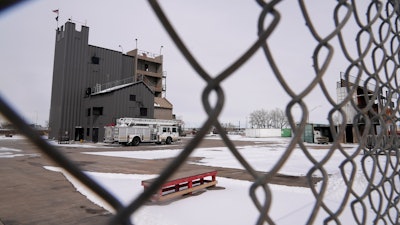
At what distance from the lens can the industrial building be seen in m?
29.6

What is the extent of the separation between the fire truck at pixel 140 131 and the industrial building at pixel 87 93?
195 inches

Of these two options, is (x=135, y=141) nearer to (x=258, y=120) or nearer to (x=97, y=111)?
(x=97, y=111)

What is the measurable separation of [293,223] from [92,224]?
2.87m

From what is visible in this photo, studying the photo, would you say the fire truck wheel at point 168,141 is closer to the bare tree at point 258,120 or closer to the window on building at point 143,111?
the window on building at point 143,111

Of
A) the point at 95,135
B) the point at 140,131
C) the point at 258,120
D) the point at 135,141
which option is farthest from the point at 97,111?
the point at 258,120

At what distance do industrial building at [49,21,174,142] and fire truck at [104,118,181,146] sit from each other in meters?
4.96

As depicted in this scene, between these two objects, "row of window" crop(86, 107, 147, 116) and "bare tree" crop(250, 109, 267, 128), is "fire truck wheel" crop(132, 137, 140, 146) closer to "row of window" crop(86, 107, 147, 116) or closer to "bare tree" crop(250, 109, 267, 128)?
"row of window" crop(86, 107, 147, 116)

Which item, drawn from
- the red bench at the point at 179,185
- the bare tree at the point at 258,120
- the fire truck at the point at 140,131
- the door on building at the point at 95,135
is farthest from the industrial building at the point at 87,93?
the bare tree at the point at 258,120

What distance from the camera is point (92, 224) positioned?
3.89m

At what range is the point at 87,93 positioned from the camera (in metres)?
32.4

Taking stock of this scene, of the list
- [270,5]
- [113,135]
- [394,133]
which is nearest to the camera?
[270,5]

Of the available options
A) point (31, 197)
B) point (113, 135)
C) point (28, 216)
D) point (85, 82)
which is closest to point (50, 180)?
point (31, 197)

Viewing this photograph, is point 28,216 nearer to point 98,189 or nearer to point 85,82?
point 98,189

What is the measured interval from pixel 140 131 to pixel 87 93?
Answer: 1176 cm
